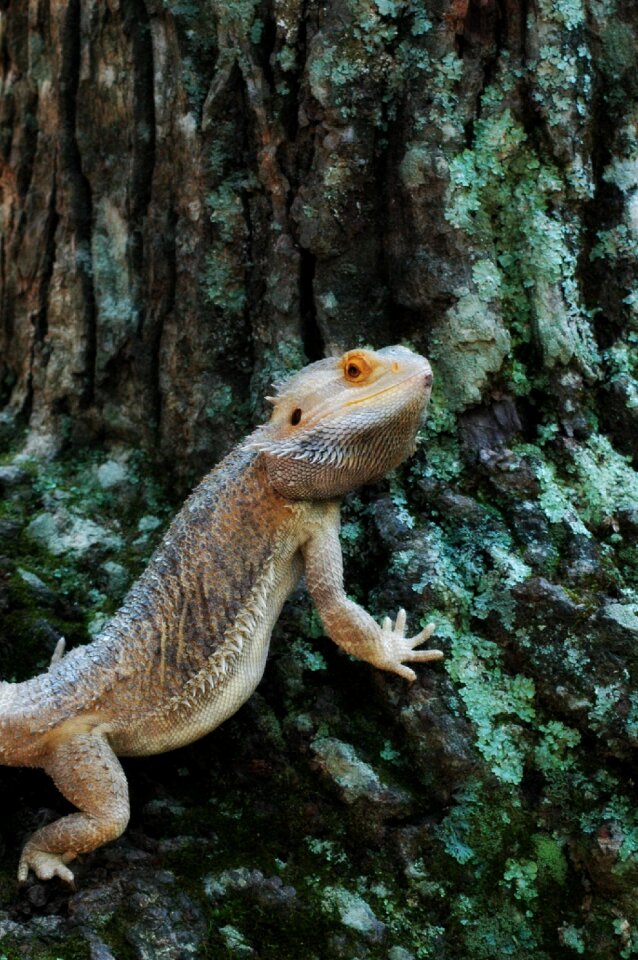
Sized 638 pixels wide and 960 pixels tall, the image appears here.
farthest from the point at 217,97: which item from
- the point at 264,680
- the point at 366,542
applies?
the point at 264,680

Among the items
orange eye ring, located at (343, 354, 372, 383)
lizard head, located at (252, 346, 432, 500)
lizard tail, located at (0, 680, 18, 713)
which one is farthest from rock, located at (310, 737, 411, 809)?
orange eye ring, located at (343, 354, 372, 383)

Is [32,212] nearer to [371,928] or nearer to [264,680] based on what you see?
[264,680]

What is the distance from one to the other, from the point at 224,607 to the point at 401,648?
71 cm

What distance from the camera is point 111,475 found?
5020 millimetres

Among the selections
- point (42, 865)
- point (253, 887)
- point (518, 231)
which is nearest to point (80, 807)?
point (42, 865)

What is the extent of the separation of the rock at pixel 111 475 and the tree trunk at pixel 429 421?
0.04 feet

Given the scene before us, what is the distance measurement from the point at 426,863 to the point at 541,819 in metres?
0.46

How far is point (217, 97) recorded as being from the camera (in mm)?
4410

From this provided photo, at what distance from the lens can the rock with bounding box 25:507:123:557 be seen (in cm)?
480

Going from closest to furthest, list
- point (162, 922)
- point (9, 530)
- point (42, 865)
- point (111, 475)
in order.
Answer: point (162, 922)
point (42, 865)
point (9, 530)
point (111, 475)

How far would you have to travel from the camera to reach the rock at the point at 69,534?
4.80 m

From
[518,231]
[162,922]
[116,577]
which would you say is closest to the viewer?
[162,922]

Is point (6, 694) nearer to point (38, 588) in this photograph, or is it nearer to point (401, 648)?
point (38, 588)

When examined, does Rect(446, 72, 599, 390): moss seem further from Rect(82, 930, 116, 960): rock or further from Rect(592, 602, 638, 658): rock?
Rect(82, 930, 116, 960): rock
